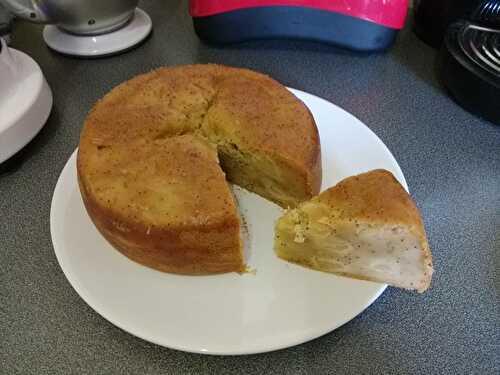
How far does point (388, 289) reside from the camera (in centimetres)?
83

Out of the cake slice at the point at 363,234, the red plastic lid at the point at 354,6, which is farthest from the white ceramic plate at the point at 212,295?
the red plastic lid at the point at 354,6

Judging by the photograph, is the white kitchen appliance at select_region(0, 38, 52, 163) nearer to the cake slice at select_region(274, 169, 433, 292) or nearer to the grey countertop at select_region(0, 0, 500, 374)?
the grey countertop at select_region(0, 0, 500, 374)

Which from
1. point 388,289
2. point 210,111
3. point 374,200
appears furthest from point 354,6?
point 388,289

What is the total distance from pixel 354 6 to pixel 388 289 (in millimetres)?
748

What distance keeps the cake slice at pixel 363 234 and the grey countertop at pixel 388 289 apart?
71 mm

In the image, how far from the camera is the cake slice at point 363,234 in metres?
0.76

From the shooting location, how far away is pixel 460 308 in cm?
81

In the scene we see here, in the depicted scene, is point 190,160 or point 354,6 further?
point 354,6

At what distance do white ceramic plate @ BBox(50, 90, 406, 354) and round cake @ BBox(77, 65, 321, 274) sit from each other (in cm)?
3

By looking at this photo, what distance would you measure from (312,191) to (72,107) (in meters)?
0.71

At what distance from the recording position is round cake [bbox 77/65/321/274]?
79cm

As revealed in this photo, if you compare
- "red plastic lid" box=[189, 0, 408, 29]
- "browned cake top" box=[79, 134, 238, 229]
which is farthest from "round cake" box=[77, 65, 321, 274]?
"red plastic lid" box=[189, 0, 408, 29]

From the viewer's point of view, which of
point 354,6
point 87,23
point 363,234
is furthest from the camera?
point 87,23

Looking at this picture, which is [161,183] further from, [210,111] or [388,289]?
[388,289]
